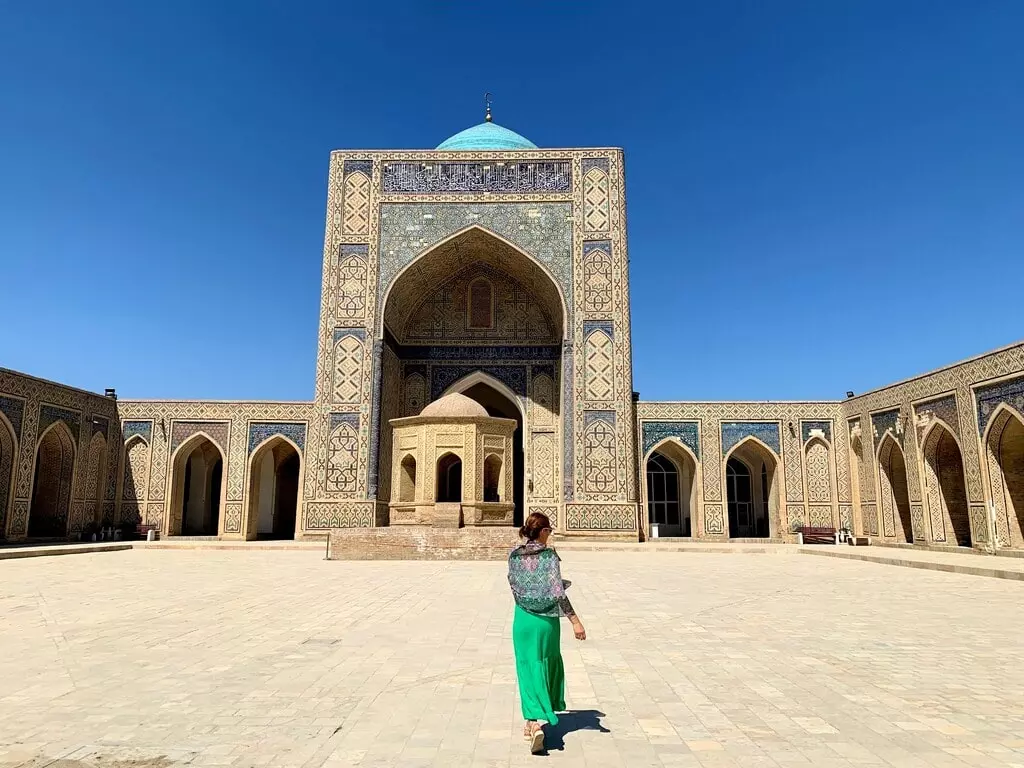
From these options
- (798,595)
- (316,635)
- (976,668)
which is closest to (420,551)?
(798,595)

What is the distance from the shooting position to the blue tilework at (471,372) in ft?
64.3

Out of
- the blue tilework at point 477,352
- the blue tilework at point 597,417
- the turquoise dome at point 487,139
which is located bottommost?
the blue tilework at point 597,417

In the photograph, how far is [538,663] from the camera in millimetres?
2881

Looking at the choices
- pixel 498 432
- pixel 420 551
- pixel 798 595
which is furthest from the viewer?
pixel 498 432

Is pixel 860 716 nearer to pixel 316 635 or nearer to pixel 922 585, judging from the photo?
pixel 316 635

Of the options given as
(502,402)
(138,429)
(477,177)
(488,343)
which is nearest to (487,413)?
(488,343)

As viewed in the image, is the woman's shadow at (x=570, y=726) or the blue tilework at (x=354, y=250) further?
the blue tilework at (x=354, y=250)

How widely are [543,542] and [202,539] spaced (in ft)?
55.3

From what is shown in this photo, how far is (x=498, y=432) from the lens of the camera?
47.1 ft

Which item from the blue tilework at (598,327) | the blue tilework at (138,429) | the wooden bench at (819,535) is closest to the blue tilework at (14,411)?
the blue tilework at (138,429)

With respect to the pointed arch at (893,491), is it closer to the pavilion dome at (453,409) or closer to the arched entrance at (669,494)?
the arched entrance at (669,494)

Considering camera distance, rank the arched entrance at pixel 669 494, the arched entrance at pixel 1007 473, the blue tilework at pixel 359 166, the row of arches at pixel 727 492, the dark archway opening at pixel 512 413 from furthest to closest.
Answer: the arched entrance at pixel 669 494 < the row of arches at pixel 727 492 < the dark archway opening at pixel 512 413 < the blue tilework at pixel 359 166 < the arched entrance at pixel 1007 473

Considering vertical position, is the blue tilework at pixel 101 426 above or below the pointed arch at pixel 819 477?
above

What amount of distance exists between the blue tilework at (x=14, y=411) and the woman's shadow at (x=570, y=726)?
15.5m
